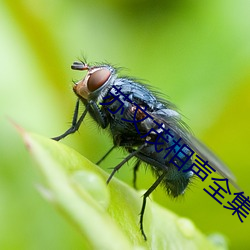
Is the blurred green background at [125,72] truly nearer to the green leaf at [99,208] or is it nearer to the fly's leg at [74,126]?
the fly's leg at [74,126]

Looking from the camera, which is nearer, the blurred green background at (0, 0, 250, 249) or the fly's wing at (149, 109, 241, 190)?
the fly's wing at (149, 109, 241, 190)

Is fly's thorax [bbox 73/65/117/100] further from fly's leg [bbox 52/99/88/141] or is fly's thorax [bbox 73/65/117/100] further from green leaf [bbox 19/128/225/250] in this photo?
green leaf [bbox 19/128/225/250]

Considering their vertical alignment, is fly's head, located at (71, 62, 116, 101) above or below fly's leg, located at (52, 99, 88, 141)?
above

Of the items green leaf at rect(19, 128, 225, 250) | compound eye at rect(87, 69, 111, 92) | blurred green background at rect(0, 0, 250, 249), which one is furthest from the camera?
blurred green background at rect(0, 0, 250, 249)

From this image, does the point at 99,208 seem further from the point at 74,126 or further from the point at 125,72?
the point at 125,72

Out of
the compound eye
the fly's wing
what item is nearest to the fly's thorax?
the compound eye

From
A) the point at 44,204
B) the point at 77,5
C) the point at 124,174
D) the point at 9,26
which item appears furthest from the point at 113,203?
the point at 77,5

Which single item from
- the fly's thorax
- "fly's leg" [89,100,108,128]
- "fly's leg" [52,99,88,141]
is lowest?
"fly's leg" [52,99,88,141]

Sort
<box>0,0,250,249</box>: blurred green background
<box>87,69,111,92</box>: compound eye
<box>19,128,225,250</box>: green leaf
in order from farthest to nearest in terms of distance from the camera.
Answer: <box>0,0,250,249</box>: blurred green background
<box>87,69,111,92</box>: compound eye
<box>19,128,225,250</box>: green leaf
